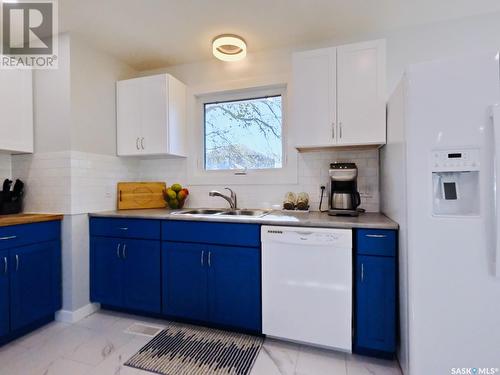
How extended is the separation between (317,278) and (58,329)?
6.89 ft

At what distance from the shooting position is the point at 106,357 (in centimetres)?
169

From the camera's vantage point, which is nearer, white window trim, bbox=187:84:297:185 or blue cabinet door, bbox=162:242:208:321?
blue cabinet door, bbox=162:242:208:321

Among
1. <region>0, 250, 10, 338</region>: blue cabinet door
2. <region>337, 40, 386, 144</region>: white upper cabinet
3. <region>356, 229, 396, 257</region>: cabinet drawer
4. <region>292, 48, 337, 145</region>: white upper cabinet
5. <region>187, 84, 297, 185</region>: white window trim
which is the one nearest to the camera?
<region>356, 229, 396, 257</region>: cabinet drawer

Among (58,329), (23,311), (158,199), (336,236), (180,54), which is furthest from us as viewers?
(158,199)

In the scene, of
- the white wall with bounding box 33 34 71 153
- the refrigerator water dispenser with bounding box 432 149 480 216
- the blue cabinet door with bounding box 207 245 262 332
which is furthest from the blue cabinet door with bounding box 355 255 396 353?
the white wall with bounding box 33 34 71 153

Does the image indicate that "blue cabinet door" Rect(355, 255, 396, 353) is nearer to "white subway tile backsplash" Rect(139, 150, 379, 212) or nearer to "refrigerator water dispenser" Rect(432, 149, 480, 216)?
"refrigerator water dispenser" Rect(432, 149, 480, 216)

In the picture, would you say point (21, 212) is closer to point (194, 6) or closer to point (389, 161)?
point (194, 6)

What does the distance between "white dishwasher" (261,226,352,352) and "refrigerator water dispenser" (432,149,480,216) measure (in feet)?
1.71

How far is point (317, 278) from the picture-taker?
1685mm

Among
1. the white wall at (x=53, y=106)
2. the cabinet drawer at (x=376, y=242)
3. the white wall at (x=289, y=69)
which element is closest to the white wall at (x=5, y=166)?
the white wall at (x=53, y=106)

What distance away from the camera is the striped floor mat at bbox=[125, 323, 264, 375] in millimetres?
1583

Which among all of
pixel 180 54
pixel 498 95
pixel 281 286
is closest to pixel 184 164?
pixel 180 54

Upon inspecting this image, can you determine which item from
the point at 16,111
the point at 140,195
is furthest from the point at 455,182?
the point at 16,111

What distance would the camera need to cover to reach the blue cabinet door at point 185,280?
6.45 ft
